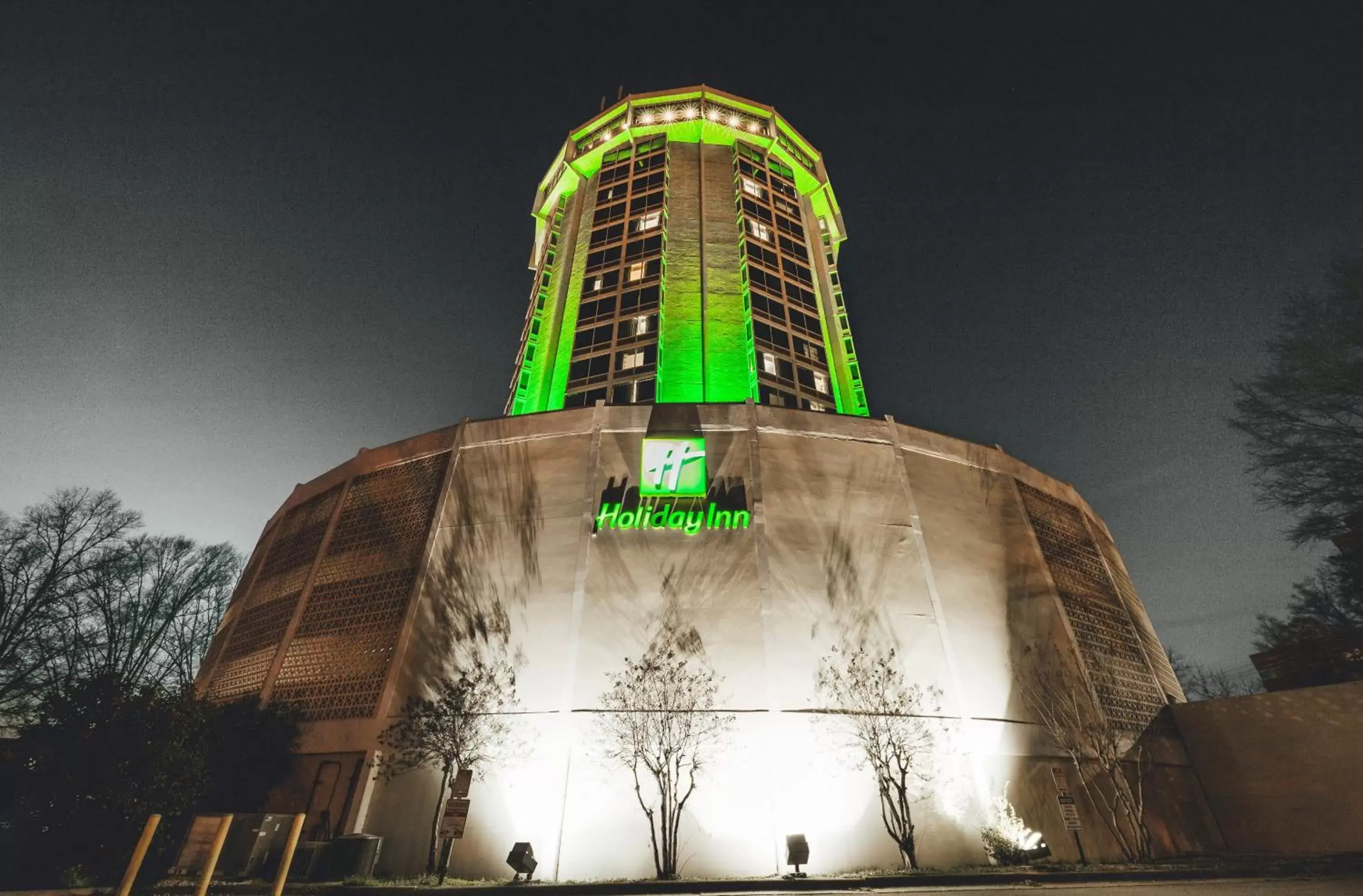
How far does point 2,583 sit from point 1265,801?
148 feet

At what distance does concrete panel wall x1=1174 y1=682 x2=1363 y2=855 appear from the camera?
18.5 m

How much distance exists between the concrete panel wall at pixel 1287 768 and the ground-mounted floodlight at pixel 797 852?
15.3m

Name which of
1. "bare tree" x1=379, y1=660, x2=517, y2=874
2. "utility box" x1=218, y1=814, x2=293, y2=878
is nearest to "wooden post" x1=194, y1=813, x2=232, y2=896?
"utility box" x1=218, y1=814, x2=293, y2=878

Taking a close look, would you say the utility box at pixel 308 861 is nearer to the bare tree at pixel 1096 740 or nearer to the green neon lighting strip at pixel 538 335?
the bare tree at pixel 1096 740

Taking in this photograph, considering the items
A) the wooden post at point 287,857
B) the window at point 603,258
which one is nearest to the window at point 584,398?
the window at point 603,258

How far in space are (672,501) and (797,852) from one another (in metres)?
10.8

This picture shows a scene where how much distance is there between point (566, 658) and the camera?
19.1 m

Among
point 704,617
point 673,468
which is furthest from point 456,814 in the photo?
point 673,468

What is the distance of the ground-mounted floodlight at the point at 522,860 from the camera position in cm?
1495

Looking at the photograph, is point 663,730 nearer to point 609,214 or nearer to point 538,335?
point 538,335

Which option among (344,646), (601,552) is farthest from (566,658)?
(344,646)

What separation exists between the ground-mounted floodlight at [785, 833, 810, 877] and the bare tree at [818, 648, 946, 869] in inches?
104

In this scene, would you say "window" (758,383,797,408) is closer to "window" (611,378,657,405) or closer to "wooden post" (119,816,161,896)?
"window" (611,378,657,405)

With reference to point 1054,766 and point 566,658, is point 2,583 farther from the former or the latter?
point 1054,766
